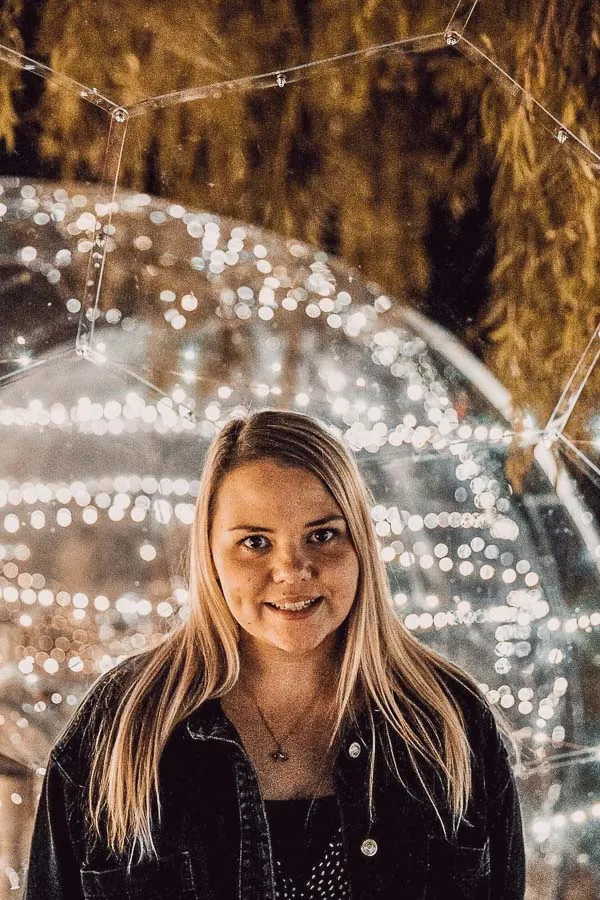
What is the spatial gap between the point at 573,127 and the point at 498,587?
0.90 metres

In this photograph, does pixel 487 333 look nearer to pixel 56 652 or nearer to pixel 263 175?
pixel 263 175

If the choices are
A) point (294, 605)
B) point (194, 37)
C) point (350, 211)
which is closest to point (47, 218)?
point (194, 37)

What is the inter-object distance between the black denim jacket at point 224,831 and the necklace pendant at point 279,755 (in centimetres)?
5

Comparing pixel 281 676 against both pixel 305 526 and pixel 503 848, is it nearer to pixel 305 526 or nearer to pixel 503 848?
pixel 305 526

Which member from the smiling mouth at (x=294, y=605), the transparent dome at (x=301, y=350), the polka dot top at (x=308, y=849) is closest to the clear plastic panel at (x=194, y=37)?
the transparent dome at (x=301, y=350)

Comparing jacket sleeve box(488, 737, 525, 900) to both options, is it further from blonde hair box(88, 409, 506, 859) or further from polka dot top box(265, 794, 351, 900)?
polka dot top box(265, 794, 351, 900)

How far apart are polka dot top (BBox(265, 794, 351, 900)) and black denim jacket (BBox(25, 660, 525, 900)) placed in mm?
15

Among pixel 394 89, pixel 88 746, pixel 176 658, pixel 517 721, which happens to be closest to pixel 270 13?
pixel 394 89

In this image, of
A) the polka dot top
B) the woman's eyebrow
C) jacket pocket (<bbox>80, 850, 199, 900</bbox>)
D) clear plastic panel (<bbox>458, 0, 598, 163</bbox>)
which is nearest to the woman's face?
the woman's eyebrow

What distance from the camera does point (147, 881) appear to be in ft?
4.19

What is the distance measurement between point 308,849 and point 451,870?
219 mm

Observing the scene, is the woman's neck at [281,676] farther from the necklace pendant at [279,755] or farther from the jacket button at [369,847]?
the jacket button at [369,847]

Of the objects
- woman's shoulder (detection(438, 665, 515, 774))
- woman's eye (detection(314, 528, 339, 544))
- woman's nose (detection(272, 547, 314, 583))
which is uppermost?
woman's eye (detection(314, 528, 339, 544))

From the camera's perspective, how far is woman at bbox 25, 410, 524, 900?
4.15 ft
